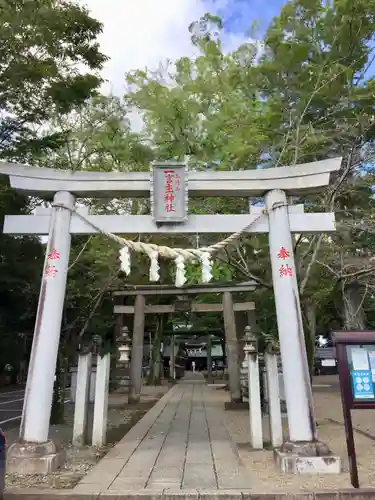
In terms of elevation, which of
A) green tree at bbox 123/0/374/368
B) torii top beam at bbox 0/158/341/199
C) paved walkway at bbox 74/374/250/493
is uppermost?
green tree at bbox 123/0/374/368

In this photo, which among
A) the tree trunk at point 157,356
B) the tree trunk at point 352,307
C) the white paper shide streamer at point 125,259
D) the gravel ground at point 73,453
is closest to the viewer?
the gravel ground at point 73,453

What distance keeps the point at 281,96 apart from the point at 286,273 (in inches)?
206

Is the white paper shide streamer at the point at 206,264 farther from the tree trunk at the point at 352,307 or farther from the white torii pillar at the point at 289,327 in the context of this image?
the tree trunk at the point at 352,307

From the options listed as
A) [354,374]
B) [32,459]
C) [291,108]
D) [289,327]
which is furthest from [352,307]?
[32,459]

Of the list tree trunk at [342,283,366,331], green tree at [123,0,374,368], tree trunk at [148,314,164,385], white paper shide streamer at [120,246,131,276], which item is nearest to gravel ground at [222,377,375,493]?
green tree at [123,0,374,368]

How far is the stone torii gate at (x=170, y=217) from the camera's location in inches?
250

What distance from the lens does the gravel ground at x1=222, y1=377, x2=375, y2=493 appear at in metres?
5.13

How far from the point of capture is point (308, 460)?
18.4 ft

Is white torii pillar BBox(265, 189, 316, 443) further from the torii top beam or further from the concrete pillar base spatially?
the concrete pillar base

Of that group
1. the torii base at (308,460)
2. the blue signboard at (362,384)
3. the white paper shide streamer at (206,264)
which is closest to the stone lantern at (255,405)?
the torii base at (308,460)

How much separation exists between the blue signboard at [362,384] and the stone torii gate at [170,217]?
1.06 m

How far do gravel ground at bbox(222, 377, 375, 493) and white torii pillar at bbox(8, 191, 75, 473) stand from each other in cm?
288

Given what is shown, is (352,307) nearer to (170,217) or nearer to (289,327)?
(289,327)

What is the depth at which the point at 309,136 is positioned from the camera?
9547mm
